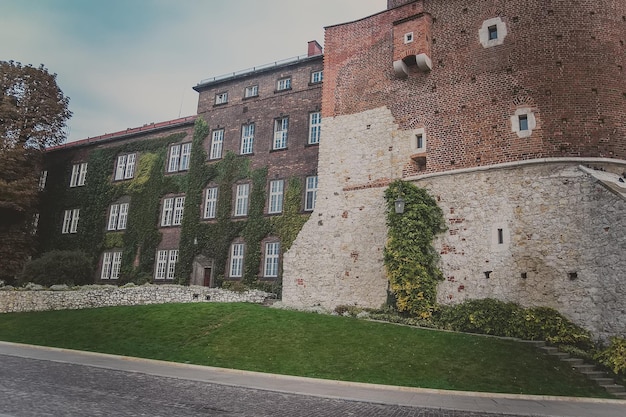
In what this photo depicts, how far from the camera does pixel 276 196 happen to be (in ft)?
92.0

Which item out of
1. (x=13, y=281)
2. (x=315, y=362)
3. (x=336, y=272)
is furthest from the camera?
(x=13, y=281)

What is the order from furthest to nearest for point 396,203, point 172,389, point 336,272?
1. point 336,272
2. point 396,203
3. point 172,389

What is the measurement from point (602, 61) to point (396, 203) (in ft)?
31.7

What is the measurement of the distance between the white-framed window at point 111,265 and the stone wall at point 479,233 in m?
15.8

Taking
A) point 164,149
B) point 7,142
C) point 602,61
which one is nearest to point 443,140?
point 602,61

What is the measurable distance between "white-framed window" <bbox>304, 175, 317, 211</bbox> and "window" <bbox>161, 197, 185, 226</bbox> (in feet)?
30.9

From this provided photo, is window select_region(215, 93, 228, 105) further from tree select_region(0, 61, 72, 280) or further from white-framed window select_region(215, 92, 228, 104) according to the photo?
tree select_region(0, 61, 72, 280)

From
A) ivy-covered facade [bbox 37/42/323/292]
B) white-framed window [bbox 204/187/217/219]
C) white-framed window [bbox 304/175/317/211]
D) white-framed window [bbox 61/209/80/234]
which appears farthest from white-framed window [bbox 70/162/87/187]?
white-framed window [bbox 304/175/317/211]

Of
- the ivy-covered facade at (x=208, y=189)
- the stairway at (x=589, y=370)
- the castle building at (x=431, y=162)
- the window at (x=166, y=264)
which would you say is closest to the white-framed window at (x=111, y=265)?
the ivy-covered facade at (x=208, y=189)

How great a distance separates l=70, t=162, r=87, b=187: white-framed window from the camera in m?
37.2

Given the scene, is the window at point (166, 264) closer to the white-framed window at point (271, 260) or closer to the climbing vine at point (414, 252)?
the white-framed window at point (271, 260)

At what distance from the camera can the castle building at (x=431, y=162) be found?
1656cm

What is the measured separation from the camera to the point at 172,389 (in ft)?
33.3

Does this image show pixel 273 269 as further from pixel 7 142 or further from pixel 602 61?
pixel 7 142
